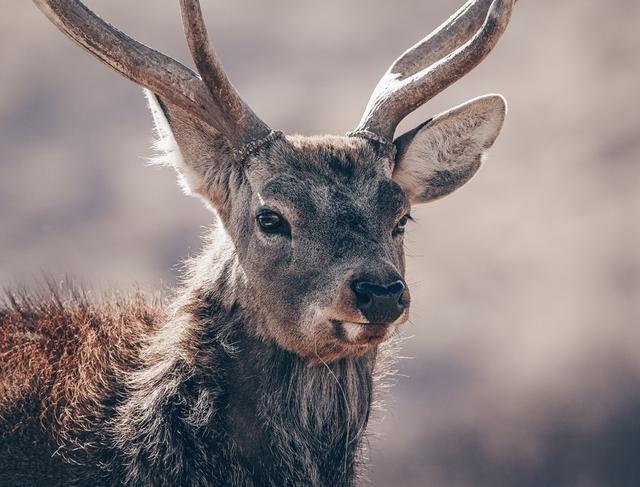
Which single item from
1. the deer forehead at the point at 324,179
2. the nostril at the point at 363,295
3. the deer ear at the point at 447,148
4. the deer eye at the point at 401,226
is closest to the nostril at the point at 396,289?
the nostril at the point at 363,295

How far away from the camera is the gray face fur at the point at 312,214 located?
5344 mm

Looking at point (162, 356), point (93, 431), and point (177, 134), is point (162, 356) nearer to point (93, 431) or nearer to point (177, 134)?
point (93, 431)

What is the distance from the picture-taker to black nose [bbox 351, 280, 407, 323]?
5.13 m

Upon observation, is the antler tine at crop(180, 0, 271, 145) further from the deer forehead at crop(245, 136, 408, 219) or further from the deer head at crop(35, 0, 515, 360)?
the deer forehead at crop(245, 136, 408, 219)

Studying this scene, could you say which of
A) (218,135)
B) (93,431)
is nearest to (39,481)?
(93,431)

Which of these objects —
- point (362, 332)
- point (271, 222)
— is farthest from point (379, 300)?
point (271, 222)

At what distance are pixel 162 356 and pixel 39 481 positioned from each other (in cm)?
95

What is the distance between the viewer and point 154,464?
5.47 metres

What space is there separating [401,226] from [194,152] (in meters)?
1.30

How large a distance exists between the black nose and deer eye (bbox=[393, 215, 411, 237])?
2.76 ft

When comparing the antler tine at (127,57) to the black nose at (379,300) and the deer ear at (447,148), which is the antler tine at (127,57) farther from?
the black nose at (379,300)

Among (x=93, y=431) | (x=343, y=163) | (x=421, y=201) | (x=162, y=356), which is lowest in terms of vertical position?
(x=93, y=431)

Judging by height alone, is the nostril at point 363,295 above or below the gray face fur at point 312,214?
below

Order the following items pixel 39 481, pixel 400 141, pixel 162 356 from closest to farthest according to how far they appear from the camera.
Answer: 1. pixel 39 481
2. pixel 162 356
3. pixel 400 141
